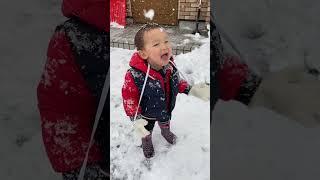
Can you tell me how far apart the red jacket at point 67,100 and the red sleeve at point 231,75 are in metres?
0.26

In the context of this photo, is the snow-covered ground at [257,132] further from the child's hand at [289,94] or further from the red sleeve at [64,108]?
the red sleeve at [64,108]

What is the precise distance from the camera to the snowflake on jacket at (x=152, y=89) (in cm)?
77

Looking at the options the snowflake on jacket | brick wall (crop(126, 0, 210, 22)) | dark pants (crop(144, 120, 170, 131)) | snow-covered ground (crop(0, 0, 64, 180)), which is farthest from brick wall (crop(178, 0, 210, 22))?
snow-covered ground (crop(0, 0, 64, 180))

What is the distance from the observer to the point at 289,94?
837mm

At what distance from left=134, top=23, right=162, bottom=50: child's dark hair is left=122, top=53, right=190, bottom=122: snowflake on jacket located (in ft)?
0.08

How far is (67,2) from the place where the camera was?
2.40 feet

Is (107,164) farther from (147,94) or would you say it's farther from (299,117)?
(299,117)

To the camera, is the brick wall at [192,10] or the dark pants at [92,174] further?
the dark pants at [92,174]

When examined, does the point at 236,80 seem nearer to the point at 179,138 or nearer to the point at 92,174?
the point at 179,138

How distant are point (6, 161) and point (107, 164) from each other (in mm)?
312

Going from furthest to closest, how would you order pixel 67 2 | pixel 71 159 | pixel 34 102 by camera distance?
pixel 34 102, pixel 71 159, pixel 67 2

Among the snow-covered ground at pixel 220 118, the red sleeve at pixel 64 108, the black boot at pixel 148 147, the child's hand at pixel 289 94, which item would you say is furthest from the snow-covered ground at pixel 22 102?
the child's hand at pixel 289 94

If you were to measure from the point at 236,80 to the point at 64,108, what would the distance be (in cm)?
36

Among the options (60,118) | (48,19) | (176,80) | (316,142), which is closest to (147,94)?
(176,80)
